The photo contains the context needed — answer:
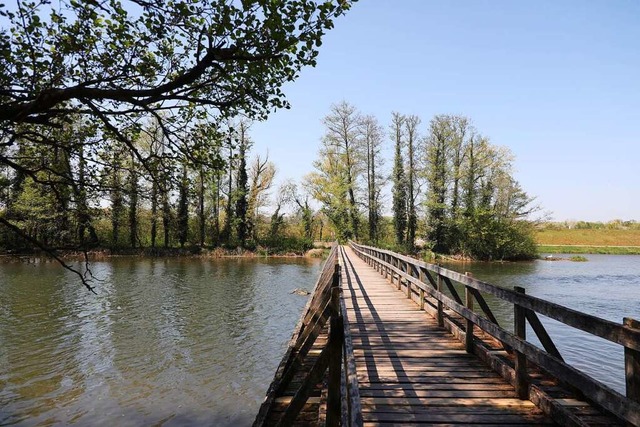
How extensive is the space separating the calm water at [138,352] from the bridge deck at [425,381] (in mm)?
3345

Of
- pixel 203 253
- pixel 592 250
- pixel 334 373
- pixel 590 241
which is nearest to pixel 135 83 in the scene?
pixel 334 373

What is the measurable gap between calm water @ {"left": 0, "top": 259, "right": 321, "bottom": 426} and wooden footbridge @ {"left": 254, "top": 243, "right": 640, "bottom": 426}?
10.3 feet

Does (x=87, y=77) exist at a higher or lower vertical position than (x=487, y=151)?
lower

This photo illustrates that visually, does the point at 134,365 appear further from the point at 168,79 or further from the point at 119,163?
the point at 168,79

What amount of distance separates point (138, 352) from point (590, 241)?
3071 inches

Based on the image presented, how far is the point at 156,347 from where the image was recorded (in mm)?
12078

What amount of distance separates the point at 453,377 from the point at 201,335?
33.6 ft

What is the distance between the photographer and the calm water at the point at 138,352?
8.16 meters

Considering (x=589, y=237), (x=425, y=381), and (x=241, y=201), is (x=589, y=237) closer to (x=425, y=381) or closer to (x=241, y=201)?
(x=241, y=201)

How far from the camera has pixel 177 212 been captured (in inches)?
1908

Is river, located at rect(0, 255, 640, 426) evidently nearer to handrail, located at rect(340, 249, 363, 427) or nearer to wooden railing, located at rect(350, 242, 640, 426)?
wooden railing, located at rect(350, 242, 640, 426)

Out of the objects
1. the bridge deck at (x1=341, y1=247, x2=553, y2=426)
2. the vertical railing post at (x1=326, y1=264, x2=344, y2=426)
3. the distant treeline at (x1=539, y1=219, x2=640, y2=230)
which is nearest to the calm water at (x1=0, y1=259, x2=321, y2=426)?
the bridge deck at (x1=341, y1=247, x2=553, y2=426)

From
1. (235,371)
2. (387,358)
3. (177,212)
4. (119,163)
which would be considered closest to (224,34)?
(119,163)

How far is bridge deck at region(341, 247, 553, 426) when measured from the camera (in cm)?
399
